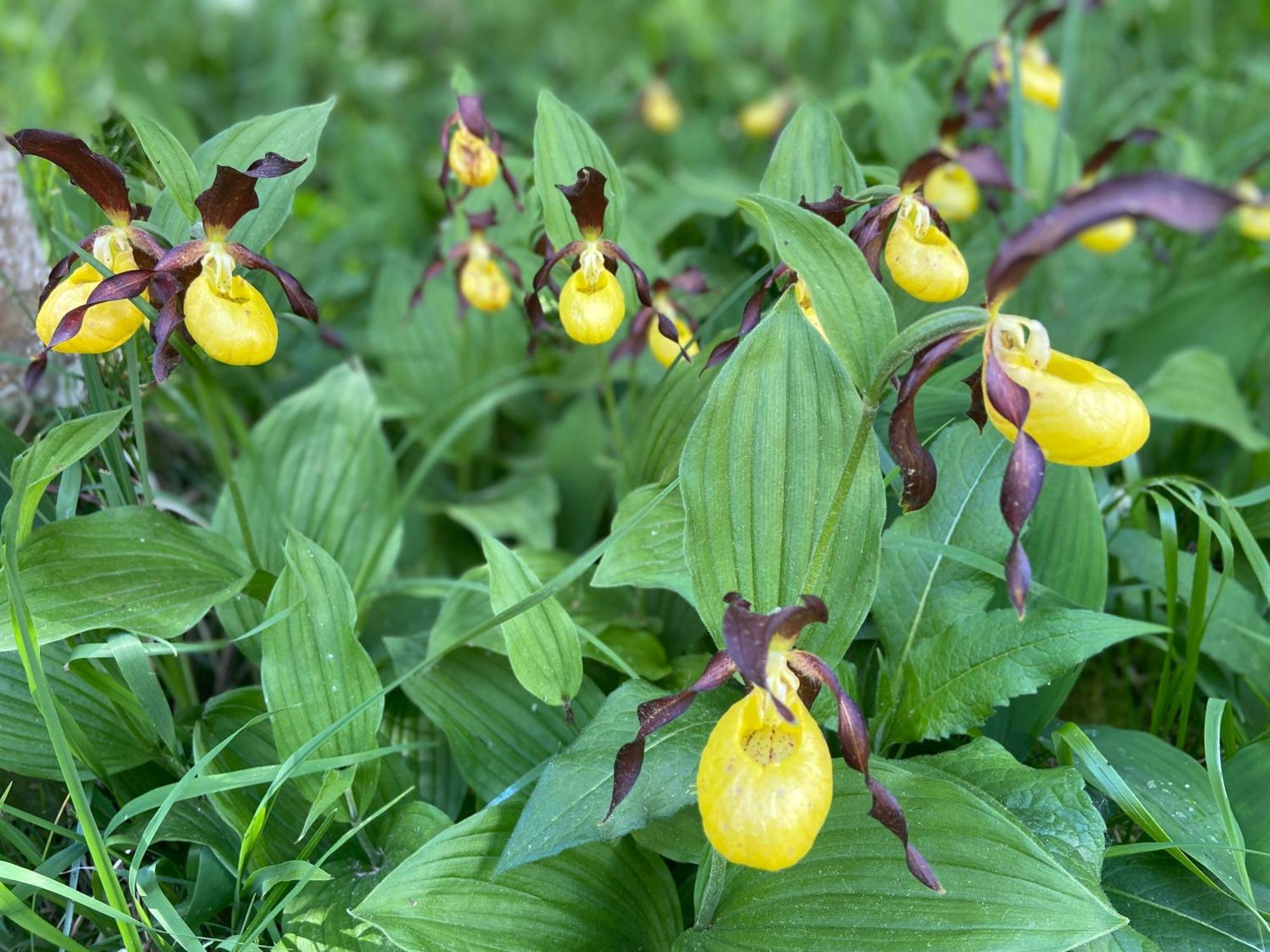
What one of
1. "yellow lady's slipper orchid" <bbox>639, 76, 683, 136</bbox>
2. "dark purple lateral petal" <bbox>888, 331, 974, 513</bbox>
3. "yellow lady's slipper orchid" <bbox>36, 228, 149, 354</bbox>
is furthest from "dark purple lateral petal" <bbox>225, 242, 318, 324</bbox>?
"yellow lady's slipper orchid" <bbox>639, 76, 683, 136</bbox>

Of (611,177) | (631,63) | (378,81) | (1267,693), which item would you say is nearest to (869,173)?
(611,177)

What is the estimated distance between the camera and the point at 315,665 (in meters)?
1.33

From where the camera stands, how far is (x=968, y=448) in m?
1.55

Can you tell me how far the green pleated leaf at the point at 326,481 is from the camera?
6.19 feet

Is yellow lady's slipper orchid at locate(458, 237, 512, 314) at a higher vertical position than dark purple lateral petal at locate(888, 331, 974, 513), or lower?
higher

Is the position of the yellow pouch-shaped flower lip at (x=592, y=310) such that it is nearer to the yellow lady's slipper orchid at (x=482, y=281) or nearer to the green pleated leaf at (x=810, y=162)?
the green pleated leaf at (x=810, y=162)

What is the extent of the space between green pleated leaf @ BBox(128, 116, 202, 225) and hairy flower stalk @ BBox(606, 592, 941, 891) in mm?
986

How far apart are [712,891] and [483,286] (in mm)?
1319

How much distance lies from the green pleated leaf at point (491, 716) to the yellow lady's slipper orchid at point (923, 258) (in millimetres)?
790

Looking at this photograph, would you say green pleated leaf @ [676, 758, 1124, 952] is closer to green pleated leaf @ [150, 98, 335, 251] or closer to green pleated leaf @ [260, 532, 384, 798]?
green pleated leaf @ [260, 532, 384, 798]

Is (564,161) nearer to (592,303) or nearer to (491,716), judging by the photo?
(592,303)

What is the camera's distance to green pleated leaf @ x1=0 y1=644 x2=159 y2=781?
1.34m

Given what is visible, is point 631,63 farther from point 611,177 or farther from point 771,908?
point 771,908

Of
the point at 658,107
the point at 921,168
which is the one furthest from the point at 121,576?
the point at 658,107
